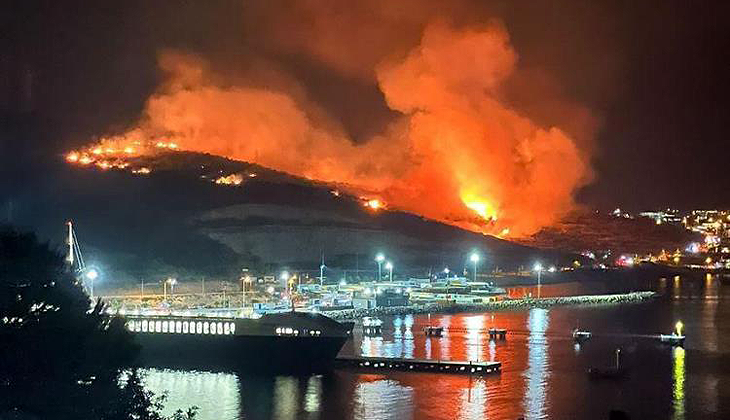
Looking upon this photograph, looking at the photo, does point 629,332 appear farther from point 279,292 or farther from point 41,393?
point 41,393

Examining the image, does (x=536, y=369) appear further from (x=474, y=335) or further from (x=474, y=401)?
(x=474, y=335)

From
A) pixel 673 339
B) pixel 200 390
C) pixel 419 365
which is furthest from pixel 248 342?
pixel 673 339

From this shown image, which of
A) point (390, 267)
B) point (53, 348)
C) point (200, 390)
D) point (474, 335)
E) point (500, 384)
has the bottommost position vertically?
point (200, 390)

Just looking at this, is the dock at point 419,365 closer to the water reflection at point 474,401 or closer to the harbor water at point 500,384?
the harbor water at point 500,384

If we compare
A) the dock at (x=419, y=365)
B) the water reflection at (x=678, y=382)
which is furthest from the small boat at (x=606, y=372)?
the dock at (x=419, y=365)

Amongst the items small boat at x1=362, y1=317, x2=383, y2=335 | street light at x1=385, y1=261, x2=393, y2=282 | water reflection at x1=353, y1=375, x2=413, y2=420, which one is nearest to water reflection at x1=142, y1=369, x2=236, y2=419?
water reflection at x1=353, y1=375, x2=413, y2=420

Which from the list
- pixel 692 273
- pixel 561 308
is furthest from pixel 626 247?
pixel 561 308
